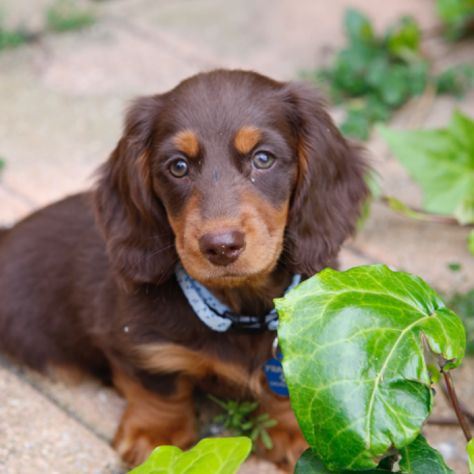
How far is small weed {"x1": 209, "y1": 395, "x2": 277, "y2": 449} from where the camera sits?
2.81m

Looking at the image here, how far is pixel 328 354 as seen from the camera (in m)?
1.95

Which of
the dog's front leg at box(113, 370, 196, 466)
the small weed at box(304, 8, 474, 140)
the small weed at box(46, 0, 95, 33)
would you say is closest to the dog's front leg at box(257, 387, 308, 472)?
the dog's front leg at box(113, 370, 196, 466)

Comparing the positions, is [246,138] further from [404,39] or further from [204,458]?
[404,39]

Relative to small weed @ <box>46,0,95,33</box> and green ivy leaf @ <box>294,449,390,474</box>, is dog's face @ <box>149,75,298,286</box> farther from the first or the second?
small weed @ <box>46,0,95,33</box>

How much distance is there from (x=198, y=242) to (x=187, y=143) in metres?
0.31

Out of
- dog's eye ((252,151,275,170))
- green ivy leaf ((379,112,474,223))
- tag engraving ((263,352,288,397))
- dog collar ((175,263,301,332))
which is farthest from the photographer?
green ivy leaf ((379,112,474,223))

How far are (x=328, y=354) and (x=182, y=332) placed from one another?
86 centimetres

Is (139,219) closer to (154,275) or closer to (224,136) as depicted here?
(154,275)

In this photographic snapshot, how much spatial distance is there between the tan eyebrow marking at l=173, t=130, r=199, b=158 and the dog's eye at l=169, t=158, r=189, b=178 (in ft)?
0.11

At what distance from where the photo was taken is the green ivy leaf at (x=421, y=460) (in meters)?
2.06

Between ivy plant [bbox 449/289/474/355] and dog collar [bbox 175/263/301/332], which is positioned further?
Answer: ivy plant [bbox 449/289/474/355]

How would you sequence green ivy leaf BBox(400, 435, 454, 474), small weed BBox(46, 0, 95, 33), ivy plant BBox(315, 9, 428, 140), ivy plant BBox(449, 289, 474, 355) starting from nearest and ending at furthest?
green ivy leaf BBox(400, 435, 454, 474)
ivy plant BBox(449, 289, 474, 355)
ivy plant BBox(315, 9, 428, 140)
small weed BBox(46, 0, 95, 33)

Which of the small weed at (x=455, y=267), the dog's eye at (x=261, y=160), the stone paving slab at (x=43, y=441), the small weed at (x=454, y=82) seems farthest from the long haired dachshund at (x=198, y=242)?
the small weed at (x=454, y=82)

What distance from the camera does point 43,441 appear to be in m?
2.74
